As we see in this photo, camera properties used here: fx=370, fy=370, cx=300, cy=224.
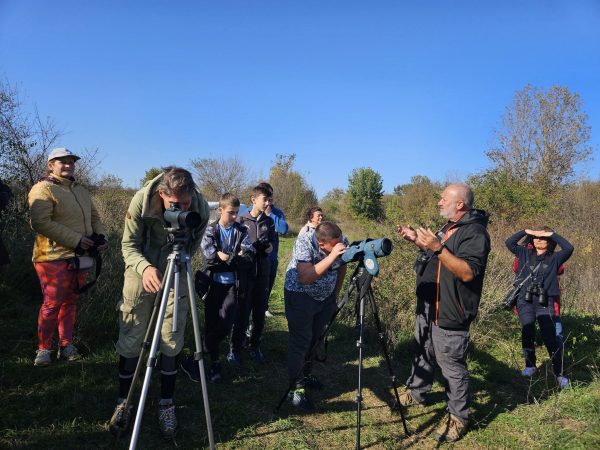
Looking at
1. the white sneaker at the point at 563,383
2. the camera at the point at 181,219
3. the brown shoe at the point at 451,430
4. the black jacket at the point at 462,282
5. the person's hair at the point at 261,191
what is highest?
the person's hair at the point at 261,191

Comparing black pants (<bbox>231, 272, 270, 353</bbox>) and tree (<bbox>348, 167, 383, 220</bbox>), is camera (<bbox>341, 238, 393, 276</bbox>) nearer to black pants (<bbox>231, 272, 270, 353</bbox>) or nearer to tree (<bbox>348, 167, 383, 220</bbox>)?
black pants (<bbox>231, 272, 270, 353</bbox>)

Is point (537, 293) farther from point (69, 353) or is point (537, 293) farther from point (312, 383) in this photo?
point (69, 353)

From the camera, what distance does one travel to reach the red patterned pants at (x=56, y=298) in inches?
145

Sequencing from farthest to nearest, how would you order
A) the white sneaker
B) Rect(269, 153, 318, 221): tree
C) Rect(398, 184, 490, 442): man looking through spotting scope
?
Rect(269, 153, 318, 221): tree < the white sneaker < Rect(398, 184, 490, 442): man looking through spotting scope

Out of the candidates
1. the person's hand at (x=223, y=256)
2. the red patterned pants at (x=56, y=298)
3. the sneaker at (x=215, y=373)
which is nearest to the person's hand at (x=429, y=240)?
the person's hand at (x=223, y=256)

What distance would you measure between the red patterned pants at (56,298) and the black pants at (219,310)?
4.51ft

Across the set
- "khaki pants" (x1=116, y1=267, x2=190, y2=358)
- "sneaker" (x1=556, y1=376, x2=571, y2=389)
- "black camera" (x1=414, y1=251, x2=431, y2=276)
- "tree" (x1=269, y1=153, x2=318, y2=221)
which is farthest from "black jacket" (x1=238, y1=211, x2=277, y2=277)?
"tree" (x1=269, y1=153, x2=318, y2=221)

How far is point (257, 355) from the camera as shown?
4.58m

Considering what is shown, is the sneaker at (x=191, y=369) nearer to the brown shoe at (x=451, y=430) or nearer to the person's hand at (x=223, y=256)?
the person's hand at (x=223, y=256)

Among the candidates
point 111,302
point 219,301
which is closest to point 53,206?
point 111,302

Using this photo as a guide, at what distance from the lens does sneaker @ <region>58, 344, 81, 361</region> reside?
12.5 ft

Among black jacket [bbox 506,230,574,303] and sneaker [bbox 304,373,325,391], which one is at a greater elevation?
black jacket [bbox 506,230,574,303]

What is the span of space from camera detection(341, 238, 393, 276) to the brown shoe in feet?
5.21

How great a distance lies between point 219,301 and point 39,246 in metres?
1.88
